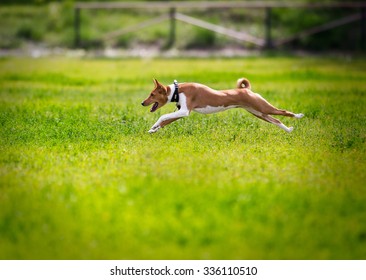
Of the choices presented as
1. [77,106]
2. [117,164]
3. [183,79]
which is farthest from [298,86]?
[117,164]

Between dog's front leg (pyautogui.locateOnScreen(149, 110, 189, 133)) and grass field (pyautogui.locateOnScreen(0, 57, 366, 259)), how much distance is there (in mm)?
151

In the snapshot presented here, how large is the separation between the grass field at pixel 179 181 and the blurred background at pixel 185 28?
10484 mm

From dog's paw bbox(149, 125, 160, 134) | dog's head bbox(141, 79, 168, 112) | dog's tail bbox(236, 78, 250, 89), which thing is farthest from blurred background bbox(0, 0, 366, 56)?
dog's head bbox(141, 79, 168, 112)

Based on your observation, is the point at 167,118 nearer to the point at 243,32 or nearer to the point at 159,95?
the point at 159,95

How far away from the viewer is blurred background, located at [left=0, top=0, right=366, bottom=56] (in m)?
25.2

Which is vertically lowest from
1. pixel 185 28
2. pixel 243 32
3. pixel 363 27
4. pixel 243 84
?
pixel 243 32

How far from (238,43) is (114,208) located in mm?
18706

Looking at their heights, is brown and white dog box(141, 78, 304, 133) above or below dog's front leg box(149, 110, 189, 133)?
above

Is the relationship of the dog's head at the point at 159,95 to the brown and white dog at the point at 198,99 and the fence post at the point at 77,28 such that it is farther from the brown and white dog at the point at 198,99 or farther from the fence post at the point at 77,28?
the fence post at the point at 77,28

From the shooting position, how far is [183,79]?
58.4 ft

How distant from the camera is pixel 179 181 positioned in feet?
27.9

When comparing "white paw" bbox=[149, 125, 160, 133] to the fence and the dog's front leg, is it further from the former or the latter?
the fence

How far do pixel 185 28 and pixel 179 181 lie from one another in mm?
18301

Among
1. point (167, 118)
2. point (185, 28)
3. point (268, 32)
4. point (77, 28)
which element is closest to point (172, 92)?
point (167, 118)
